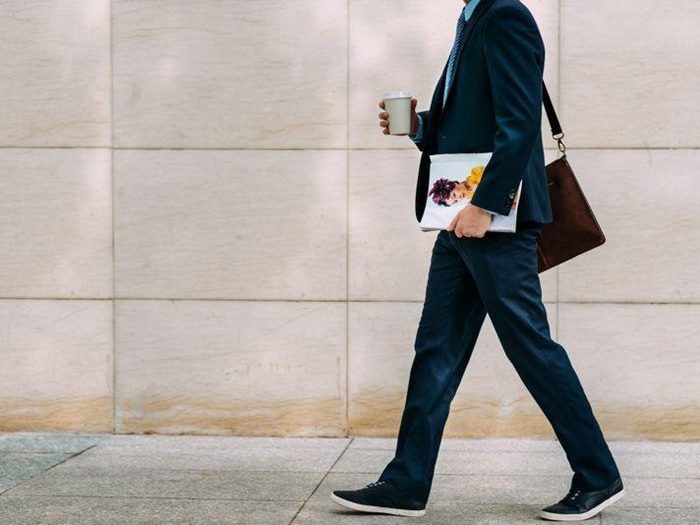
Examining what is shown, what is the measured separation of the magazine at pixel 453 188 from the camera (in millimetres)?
4047

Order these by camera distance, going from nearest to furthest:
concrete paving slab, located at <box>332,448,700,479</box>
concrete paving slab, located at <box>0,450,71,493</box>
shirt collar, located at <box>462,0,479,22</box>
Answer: shirt collar, located at <box>462,0,479,22</box>, concrete paving slab, located at <box>0,450,71,493</box>, concrete paving slab, located at <box>332,448,700,479</box>

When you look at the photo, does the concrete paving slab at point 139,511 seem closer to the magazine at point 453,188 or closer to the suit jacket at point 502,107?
the magazine at point 453,188

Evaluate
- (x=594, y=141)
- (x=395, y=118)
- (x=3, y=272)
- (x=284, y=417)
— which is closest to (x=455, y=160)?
(x=395, y=118)

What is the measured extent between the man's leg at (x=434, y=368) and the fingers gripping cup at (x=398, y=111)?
0.43 metres

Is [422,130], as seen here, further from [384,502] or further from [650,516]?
[650,516]

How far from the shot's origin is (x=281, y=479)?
16.0 ft

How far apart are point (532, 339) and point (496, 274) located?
264 mm

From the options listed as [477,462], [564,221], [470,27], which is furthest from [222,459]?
[470,27]

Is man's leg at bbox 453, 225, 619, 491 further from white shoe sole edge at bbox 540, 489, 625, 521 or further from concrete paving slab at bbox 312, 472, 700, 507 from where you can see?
concrete paving slab at bbox 312, 472, 700, 507

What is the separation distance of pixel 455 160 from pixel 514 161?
27 cm

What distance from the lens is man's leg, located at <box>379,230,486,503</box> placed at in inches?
169

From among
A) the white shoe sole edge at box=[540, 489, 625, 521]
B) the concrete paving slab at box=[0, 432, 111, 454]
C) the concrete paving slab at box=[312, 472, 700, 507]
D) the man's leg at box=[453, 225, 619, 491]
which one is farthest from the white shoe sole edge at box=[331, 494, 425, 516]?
the concrete paving slab at box=[0, 432, 111, 454]

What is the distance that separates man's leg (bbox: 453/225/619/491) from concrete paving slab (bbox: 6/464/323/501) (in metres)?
1.07

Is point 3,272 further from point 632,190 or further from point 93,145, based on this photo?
point 632,190
